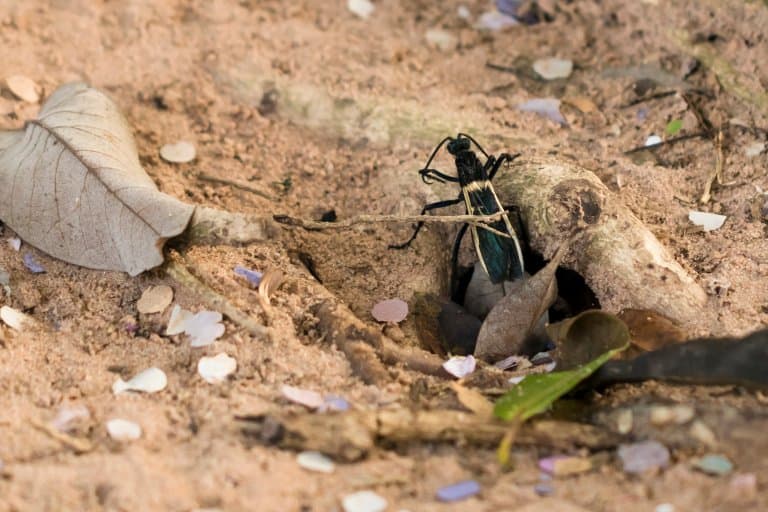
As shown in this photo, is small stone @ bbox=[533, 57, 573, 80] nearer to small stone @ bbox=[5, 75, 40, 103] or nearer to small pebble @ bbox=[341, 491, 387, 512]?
small stone @ bbox=[5, 75, 40, 103]

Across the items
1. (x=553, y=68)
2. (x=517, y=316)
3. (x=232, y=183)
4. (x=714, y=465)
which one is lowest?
(x=232, y=183)

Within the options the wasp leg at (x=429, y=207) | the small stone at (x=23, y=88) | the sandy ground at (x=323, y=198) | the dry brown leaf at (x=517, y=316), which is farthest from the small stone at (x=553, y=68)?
the small stone at (x=23, y=88)

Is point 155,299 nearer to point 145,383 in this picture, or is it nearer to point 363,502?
point 145,383

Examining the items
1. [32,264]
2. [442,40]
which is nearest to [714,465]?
[32,264]

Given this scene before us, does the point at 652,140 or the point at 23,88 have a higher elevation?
the point at 652,140

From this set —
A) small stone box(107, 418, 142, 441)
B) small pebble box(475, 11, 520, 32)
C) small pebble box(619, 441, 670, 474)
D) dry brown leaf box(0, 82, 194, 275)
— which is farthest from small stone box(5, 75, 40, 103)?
small pebble box(619, 441, 670, 474)

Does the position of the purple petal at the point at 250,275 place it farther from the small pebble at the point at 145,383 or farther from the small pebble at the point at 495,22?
the small pebble at the point at 495,22
